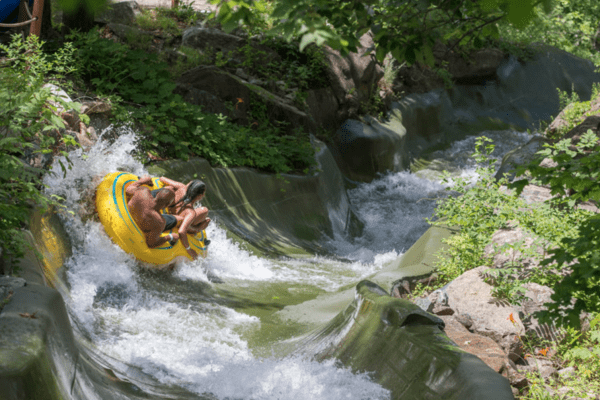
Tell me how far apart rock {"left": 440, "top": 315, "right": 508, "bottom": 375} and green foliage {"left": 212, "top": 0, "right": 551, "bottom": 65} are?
213 centimetres

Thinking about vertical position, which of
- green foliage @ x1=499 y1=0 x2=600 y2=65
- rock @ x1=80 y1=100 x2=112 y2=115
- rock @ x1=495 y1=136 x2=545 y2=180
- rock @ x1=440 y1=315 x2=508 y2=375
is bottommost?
rock @ x1=440 y1=315 x2=508 y2=375

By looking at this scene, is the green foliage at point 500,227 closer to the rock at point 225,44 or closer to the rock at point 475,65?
the rock at point 225,44

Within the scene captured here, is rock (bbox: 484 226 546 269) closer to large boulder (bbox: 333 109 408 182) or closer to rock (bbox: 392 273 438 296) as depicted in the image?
rock (bbox: 392 273 438 296)

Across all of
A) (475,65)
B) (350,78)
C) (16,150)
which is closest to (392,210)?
(350,78)

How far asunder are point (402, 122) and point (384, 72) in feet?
5.16

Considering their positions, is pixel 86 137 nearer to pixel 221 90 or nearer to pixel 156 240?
pixel 156 240

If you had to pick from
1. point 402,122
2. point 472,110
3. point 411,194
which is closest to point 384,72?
point 402,122

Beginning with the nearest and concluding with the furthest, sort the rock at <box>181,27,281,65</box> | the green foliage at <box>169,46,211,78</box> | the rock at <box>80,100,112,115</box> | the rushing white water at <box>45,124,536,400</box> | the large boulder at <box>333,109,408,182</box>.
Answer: the rushing white water at <box>45,124,536,400</box> < the rock at <box>80,100,112,115</box> < the green foliage at <box>169,46,211,78</box> < the rock at <box>181,27,281,65</box> < the large boulder at <box>333,109,408,182</box>

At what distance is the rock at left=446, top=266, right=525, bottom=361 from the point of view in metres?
4.02

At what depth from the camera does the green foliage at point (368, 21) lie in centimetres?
167

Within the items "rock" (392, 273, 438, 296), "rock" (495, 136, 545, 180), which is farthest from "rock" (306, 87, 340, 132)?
"rock" (392, 273, 438, 296)

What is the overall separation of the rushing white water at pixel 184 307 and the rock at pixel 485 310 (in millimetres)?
1150

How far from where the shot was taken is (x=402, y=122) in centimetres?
1550

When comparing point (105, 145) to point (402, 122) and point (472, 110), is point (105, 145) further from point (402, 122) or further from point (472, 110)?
point (472, 110)
